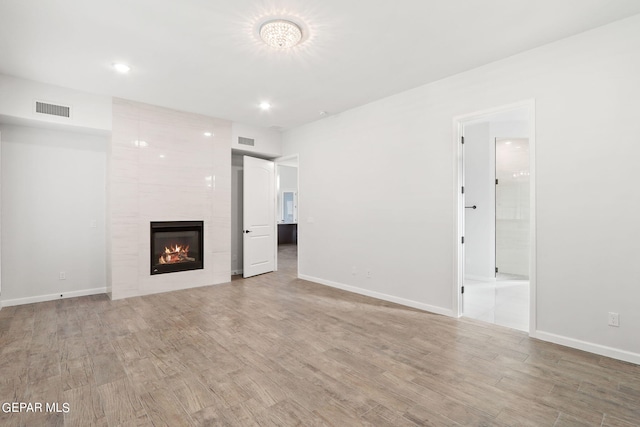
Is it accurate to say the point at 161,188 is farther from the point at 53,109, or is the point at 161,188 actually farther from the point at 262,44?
the point at 262,44

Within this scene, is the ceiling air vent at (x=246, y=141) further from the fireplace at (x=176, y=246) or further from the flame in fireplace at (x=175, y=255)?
the flame in fireplace at (x=175, y=255)

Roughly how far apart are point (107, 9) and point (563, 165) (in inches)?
170

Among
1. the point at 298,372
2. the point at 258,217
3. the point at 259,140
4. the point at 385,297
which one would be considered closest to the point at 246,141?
the point at 259,140

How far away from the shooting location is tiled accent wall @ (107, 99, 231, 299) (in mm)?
4445

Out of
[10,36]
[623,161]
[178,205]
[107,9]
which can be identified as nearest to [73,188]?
[178,205]

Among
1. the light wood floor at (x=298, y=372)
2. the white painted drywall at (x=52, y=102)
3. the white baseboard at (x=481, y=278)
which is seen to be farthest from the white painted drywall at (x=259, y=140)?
the white baseboard at (x=481, y=278)

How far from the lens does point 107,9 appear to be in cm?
247

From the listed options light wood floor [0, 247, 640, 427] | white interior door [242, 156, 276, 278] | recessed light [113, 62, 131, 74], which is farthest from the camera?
white interior door [242, 156, 276, 278]

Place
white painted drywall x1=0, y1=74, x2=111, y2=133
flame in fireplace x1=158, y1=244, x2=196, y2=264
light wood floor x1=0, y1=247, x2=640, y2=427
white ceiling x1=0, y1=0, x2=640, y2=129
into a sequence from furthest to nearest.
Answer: flame in fireplace x1=158, y1=244, x2=196, y2=264 < white painted drywall x1=0, y1=74, x2=111, y2=133 < white ceiling x1=0, y1=0, x2=640, y2=129 < light wood floor x1=0, y1=247, x2=640, y2=427

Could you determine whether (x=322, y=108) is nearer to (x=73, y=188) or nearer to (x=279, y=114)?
(x=279, y=114)

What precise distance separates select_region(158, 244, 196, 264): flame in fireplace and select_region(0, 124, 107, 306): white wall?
0.98 meters

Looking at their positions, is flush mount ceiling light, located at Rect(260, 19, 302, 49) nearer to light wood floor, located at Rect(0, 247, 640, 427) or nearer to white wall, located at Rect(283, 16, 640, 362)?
white wall, located at Rect(283, 16, 640, 362)

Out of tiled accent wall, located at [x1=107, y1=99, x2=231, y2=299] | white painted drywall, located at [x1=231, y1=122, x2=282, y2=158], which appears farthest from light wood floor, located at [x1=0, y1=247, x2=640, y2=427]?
white painted drywall, located at [x1=231, y1=122, x2=282, y2=158]

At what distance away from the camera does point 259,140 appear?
237 inches
